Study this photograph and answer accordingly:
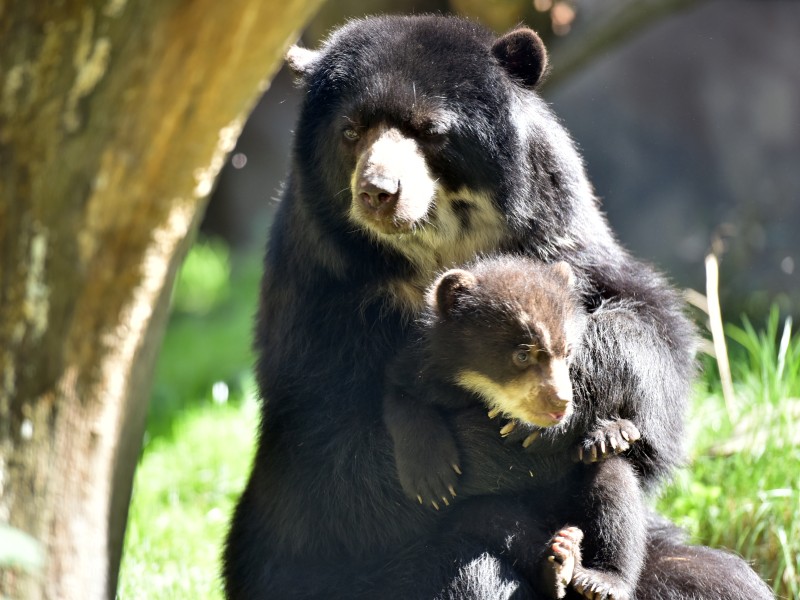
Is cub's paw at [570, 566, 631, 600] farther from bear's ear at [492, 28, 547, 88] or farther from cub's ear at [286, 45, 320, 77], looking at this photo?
cub's ear at [286, 45, 320, 77]

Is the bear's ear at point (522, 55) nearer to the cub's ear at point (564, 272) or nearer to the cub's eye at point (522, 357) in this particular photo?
the cub's ear at point (564, 272)

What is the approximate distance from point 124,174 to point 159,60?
0.25 meters

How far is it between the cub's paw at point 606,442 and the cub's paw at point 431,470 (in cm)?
46

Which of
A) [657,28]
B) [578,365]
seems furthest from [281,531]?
[657,28]

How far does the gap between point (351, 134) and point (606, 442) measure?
151 centimetres

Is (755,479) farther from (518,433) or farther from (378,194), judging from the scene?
(378,194)

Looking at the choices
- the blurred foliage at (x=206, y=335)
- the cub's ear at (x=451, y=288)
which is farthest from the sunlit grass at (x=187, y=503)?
the cub's ear at (x=451, y=288)

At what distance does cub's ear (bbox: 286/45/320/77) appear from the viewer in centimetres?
414

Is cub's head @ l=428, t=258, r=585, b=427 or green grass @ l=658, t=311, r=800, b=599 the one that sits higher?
cub's head @ l=428, t=258, r=585, b=427

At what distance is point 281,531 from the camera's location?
3965 mm

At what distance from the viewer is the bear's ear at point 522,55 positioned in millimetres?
4012

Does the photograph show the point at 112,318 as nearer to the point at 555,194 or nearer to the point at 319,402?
the point at 319,402

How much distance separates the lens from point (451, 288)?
3691mm

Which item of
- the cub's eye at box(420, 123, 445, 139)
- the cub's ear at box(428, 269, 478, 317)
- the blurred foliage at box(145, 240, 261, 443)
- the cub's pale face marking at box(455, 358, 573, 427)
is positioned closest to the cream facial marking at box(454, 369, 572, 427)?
the cub's pale face marking at box(455, 358, 573, 427)
